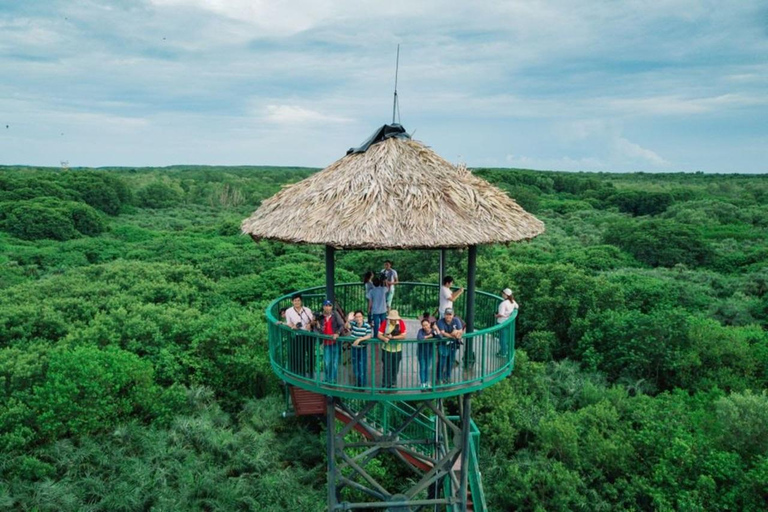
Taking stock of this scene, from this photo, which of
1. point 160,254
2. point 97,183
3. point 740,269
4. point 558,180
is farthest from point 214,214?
point 740,269

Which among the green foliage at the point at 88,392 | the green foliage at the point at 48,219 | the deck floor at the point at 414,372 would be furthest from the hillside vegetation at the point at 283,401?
the green foliage at the point at 48,219

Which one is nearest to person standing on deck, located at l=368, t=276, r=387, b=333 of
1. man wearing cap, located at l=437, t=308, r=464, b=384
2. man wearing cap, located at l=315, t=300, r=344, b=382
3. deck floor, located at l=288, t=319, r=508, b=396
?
deck floor, located at l=288, t=319, r=508, b=396

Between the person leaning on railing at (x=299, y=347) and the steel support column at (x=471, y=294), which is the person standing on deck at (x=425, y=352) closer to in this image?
the steel support column at (x=471, y=294)

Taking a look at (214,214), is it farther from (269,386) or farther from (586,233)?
(269,386)

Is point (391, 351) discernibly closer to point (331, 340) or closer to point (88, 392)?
point (331, 340)

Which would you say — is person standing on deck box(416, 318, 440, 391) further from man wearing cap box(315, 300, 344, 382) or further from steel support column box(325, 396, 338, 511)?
steel support column box(325, 396, 338, 511)

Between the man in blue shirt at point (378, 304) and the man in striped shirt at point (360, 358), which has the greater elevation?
the man in blue shirt at point (378, 304)
